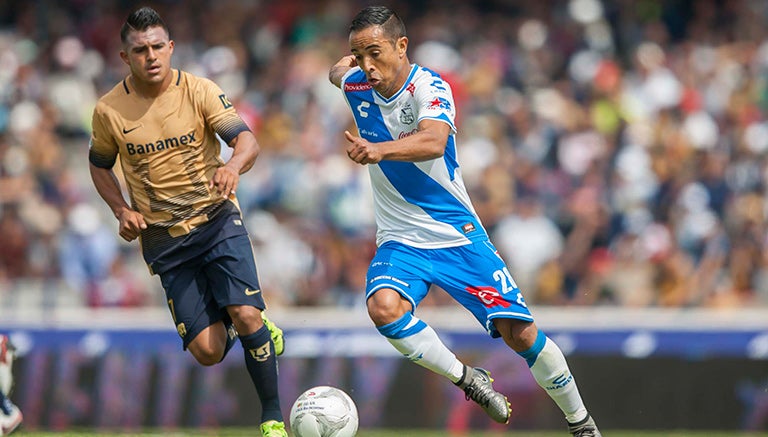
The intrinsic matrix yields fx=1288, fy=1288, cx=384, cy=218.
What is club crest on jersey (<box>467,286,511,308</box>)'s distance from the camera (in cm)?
895

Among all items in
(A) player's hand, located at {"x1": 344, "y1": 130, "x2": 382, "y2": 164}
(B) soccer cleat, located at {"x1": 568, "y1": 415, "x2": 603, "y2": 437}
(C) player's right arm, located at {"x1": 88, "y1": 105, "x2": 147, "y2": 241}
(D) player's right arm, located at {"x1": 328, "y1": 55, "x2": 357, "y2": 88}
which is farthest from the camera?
(D) player's right arm, located at {"x1": 328, "y1": 55, "x2": 357, "y2": 88}

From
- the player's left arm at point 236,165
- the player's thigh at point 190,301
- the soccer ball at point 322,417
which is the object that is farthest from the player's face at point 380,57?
the soccer ball at point 322,417

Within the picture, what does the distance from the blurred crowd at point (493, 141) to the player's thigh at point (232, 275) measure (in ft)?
22.9

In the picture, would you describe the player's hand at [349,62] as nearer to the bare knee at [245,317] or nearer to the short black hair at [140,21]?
the short black hair at [140,21]

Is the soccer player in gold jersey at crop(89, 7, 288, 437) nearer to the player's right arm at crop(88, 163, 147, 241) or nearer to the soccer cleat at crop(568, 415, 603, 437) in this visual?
the player's right arm at crop(88, 163, 147, 241)

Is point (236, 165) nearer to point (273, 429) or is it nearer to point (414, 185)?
point (414, 185)

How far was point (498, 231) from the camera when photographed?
54.4ft

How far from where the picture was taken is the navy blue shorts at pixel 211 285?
920 centimetres

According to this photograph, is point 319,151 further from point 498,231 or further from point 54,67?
point 54,67

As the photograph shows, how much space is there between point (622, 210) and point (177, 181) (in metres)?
9.13

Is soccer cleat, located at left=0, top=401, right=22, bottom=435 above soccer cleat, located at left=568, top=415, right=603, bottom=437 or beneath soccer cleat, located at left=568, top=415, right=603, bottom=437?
above

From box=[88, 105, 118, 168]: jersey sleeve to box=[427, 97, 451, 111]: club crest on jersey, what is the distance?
2337 millimetres

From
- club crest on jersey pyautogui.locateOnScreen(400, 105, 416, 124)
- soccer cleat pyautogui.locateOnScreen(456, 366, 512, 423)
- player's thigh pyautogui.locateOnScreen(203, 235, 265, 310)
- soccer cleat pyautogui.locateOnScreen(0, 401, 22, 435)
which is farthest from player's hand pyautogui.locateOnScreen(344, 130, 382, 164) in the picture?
soccer cleat pyautogui.locateOnScreen(0, 401, 22, 435)

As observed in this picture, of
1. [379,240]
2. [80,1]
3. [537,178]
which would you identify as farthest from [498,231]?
[80,1]
